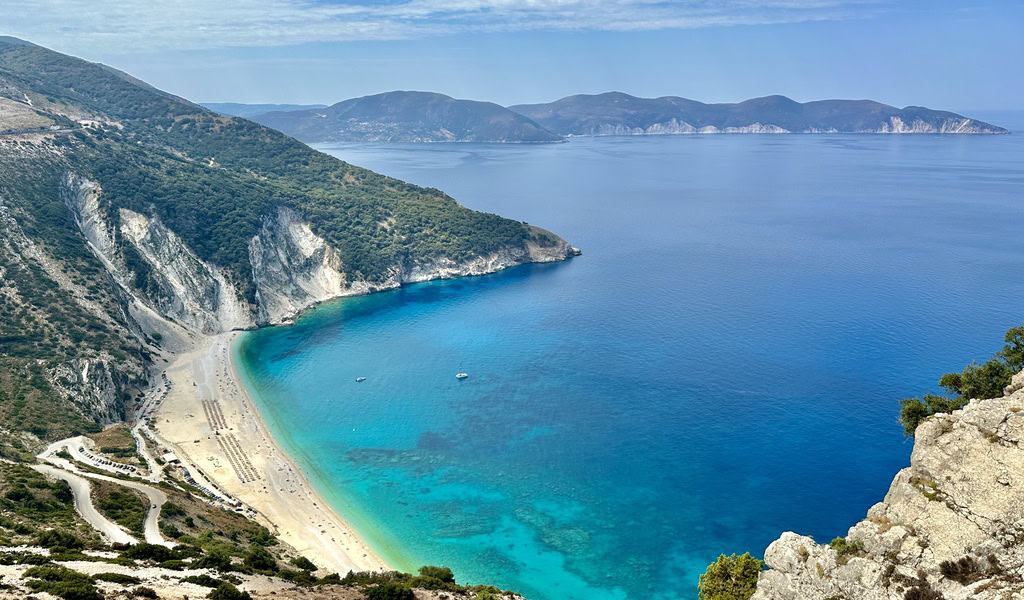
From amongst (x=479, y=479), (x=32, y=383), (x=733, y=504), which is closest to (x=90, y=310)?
(x=32, y=383)

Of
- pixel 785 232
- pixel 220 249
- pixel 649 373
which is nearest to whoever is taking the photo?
pixel 649 373

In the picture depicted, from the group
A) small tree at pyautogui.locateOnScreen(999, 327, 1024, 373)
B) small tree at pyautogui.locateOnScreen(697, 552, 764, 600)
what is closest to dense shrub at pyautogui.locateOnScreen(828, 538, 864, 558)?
small tree at pyautogui.locateOnScreen(697, 552, 764, 600)

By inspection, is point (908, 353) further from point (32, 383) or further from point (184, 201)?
point (184, 201)

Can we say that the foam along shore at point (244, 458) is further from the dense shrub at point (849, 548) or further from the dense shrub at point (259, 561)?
the dense shrub at point (849, 548)

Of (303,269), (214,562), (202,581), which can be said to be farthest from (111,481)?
(303,269)

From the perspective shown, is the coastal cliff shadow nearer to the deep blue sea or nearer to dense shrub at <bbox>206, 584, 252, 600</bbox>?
the deep blue sea

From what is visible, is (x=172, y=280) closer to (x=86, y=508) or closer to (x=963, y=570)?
(x=86, y=508)
